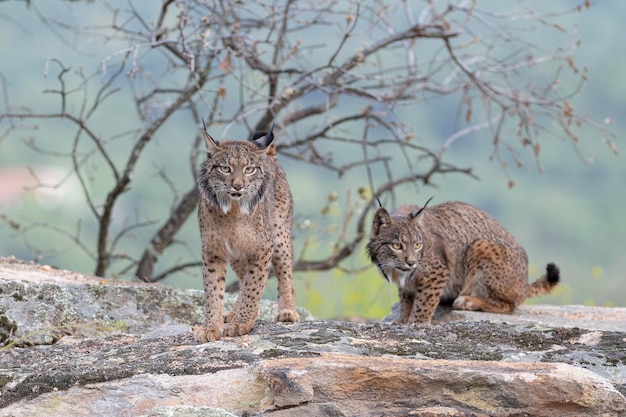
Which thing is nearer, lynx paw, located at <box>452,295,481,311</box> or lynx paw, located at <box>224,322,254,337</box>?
lynx paw, located at <box>224,322,254,337</box>

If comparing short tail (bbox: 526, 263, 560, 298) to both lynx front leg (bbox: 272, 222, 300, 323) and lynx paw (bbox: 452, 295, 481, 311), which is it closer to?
lynx paw (bbox: 452, 295, 481, 311)

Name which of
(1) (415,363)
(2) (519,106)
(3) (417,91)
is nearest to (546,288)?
(2) (519,106)

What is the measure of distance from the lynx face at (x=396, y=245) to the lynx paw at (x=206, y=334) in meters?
2.67

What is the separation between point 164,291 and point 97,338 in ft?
3.94

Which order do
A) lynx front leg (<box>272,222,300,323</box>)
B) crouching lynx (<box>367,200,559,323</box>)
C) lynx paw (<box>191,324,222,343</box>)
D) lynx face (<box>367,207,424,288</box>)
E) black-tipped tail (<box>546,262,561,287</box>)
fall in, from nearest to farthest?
lynx paw (<box>191,324,222,343</box>)
lynx front leg (<box>272,222,300,323</box>)
lynx face (<box>367,207,424,288</box>)
crouching lynx (<box>367,200,559,323</box>)
black-tipped tail (<box>546,262,561,287</box>)

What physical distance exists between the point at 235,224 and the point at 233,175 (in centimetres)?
34

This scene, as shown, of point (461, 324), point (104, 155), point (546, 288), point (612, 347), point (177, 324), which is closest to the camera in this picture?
point (612, 347)

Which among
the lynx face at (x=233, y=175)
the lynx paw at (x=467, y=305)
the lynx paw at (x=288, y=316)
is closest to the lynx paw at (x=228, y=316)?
the lynx paw at (x=288, y=316)

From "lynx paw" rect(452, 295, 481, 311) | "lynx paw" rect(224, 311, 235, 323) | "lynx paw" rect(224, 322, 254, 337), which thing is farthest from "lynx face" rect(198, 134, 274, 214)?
"lynx paw" rect(452, 295, 481, 311)

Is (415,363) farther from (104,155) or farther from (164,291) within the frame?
(104,155)

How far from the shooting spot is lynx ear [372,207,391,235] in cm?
841

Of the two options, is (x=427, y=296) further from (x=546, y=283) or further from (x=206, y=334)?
(x=206, y=334)

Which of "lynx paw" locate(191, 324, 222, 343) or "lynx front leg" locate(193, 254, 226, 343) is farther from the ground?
"lynx front leg" locate(193, 254, 226, 343)

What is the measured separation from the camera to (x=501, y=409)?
456 centimetres
